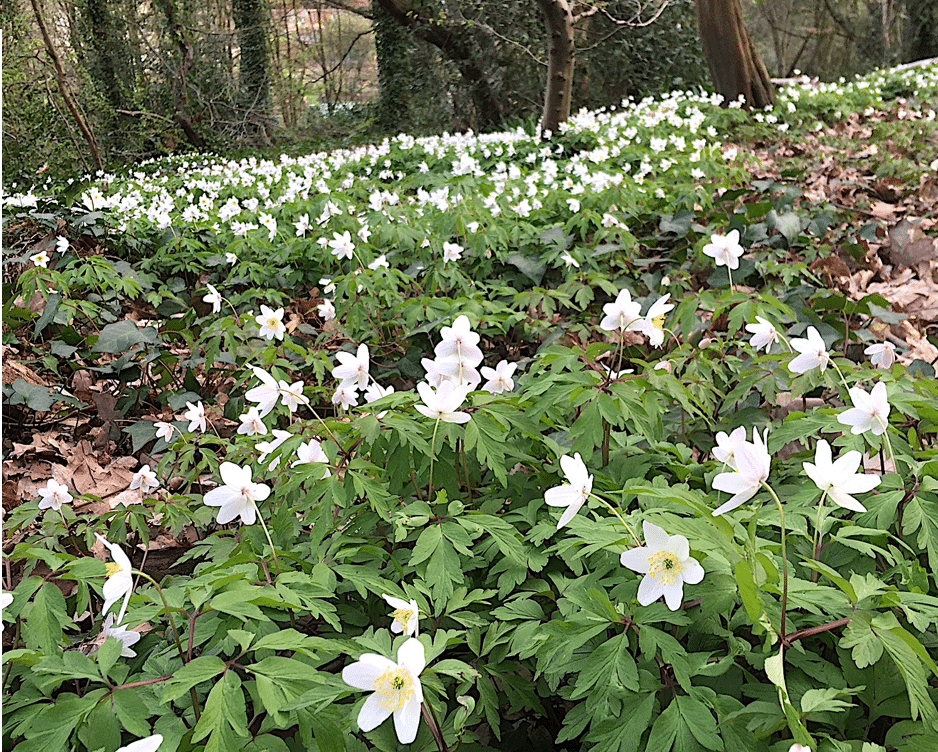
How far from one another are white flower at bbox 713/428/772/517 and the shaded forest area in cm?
1149

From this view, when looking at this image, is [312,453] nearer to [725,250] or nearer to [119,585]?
[119,585]

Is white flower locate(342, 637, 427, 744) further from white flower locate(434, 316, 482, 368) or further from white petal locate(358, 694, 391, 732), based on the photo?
white flower locate(434, 316, 482, 368)

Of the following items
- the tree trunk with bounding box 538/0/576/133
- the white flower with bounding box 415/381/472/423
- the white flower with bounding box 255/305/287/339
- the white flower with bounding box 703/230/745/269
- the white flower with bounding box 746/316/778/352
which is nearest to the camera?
the white flower with bounding box 415/381/472/423

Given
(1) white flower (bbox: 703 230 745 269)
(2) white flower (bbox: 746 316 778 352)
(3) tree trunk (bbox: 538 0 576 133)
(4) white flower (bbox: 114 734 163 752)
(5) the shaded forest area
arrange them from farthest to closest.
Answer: (5) the shaded forest area → (3) tree trunk (bbox: 538 0 576 133) → (1) white flower (bbox: 703 230 745 269) → (2) white flower (bbox: 746 316 778 352) → (4) white flower (bbox: 114 734 163 752)

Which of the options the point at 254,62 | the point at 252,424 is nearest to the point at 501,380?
the point at 252,424

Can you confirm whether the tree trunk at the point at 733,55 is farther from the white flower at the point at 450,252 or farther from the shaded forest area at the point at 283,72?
the white flower at the point at 450,252

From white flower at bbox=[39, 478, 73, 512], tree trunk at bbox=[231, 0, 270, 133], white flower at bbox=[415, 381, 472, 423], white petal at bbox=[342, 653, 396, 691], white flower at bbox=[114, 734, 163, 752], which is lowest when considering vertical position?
white flower at bbox=[39, 478, 73, 512]

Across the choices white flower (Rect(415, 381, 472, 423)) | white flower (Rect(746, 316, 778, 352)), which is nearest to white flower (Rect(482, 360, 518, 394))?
white flower (Rect(415, 381, 472, 423))

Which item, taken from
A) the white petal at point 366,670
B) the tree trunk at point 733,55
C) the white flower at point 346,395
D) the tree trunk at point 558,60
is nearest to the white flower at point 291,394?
the white flower at point 346,395

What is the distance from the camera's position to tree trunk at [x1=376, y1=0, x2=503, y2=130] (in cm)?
1341

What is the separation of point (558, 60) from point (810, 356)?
6.92m

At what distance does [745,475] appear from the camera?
3.97ft

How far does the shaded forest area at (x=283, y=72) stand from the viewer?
12555 millimetres

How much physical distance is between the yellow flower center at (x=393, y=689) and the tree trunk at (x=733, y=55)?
403 inches
